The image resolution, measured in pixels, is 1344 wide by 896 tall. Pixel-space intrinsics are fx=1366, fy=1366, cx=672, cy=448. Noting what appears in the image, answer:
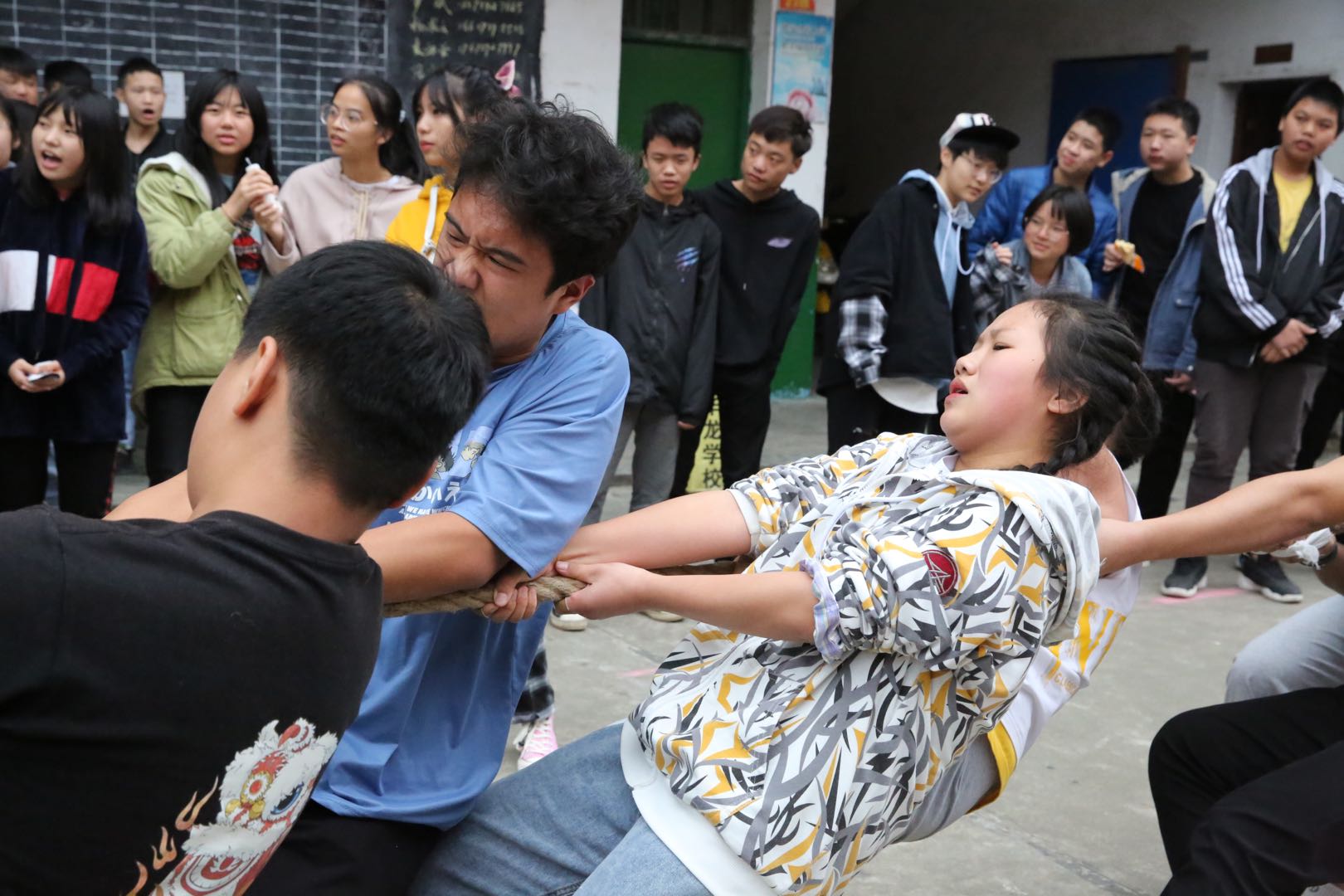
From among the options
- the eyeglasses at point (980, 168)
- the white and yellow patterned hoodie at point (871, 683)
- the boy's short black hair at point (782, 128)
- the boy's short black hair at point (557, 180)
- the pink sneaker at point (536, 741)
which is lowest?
the pink sneaker at point (536, 741)

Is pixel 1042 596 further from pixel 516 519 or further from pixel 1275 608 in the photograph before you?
pixel 1275 608

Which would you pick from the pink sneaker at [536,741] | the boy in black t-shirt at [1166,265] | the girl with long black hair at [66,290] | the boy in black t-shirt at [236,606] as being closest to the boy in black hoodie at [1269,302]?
the boy in black t-shirt at [1166,265]

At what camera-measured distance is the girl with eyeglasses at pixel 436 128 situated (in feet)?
12.0

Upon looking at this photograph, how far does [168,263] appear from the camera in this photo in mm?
4160

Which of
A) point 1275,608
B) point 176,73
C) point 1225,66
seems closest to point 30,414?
point 176,73

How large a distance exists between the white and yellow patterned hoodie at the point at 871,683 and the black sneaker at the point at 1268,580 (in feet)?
13.4

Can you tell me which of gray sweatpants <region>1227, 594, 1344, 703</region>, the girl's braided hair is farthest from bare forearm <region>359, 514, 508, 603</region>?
gray sweatpants <region>1227, 594, 1344, 703</region>

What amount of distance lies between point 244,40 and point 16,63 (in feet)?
3.72

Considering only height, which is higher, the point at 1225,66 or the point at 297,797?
the point at 1225,66

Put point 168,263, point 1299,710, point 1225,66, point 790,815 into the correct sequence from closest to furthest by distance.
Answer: point 790,815 < point 1299,710 < point 168,263 < point 1225,66

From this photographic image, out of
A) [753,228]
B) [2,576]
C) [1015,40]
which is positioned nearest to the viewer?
[2,576]

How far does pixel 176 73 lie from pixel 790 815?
567 cm

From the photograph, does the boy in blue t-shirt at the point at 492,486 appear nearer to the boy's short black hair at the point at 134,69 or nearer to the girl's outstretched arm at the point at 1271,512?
the girl's outstretched arm at the point at 1271,512

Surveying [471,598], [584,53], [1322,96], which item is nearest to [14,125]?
[584,53]
